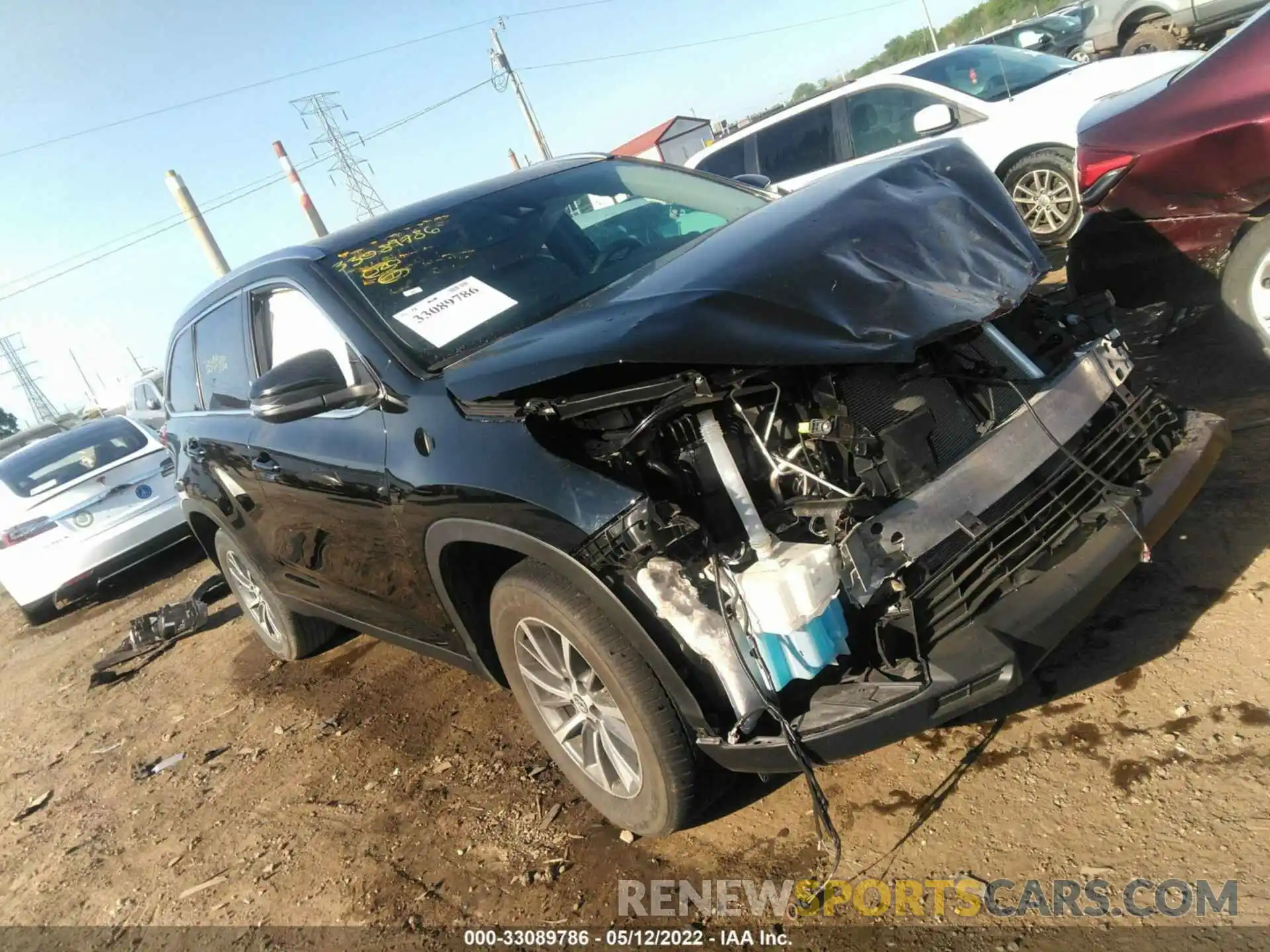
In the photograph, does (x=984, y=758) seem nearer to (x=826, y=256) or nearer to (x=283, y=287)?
(x=826, y=256)

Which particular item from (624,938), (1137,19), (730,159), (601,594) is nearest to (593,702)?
(601,594)

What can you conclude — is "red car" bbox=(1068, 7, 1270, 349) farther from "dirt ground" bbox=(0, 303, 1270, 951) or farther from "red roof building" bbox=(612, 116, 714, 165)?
→ "red roof building" bbox=(612, 116, 714, 165)

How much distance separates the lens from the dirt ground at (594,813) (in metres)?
2.22

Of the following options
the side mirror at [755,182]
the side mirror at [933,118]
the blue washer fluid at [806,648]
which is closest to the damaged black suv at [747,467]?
the blue washer fluid at [806,648]

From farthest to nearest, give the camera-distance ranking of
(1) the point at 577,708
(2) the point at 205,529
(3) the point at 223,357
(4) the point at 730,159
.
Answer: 1. (4) the point at 730,159
2. (2) the point at 205,529
3. (3) the point at 223,357
4. (1) the point at 577,708

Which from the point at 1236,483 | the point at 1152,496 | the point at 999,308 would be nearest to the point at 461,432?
the point at 999,308

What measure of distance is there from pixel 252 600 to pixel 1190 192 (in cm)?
528

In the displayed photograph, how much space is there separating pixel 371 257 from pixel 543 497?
4.87ft

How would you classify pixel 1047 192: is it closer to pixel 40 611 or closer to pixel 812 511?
pixel 812 511

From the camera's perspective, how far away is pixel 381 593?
3.28 m

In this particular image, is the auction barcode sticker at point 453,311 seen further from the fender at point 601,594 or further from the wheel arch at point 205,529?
the wheel arch at point 205,529

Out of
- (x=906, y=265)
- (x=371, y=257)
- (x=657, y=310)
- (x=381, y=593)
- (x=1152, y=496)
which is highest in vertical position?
(x=371, y=257)

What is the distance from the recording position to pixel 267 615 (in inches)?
194

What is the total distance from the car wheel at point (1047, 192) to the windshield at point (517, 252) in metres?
4.39
